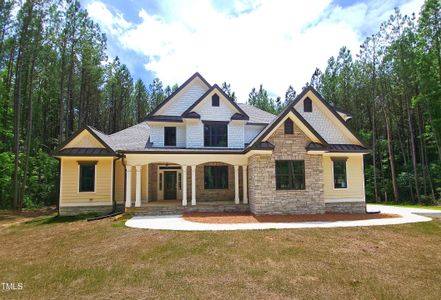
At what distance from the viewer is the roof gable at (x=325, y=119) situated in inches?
609

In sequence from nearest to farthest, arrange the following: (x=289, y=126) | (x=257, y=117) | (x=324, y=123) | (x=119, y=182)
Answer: (x=289, y=126)
(x=119, y=182)
(x=324, y=123)
(x=257, y=117)

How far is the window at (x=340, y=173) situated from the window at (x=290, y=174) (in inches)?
110

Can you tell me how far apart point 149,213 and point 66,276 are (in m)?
7.57

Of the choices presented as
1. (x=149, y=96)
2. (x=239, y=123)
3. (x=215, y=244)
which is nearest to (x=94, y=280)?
(x=215, y=244)

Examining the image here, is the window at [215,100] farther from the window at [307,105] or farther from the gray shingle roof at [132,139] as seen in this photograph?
the window at [307,105]

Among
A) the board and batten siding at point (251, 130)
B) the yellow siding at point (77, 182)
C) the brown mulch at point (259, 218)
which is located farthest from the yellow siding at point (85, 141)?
the board and batten siding at point (251, 130)

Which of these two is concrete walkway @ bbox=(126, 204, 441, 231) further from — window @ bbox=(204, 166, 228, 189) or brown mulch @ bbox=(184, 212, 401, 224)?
window @ bbox=(204, 166, 228, 189)

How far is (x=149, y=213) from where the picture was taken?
13.4 meters

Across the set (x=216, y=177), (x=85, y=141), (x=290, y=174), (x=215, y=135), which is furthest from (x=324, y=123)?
(x=85, y=141)

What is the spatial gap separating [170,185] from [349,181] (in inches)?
431

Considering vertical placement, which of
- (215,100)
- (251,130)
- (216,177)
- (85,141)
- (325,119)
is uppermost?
(215,100)

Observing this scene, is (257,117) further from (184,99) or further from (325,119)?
(184,99)

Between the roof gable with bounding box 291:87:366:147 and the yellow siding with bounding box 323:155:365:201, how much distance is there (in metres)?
1.32

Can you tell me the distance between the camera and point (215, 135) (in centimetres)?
1625
